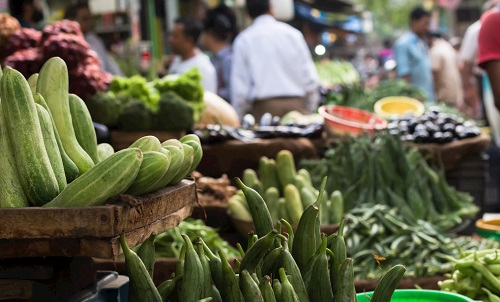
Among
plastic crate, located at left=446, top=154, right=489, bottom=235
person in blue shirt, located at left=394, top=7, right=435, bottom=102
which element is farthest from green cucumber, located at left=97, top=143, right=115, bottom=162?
person in blue shirt, located at left=394, top=7, right=435, bottom=102

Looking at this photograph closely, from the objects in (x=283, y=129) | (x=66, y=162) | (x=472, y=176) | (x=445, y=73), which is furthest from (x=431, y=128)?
(x=445, y=73)

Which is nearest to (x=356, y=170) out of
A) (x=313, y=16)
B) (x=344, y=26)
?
(x=313, y=16)

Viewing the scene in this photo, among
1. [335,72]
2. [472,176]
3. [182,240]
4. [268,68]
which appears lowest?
[335,72]

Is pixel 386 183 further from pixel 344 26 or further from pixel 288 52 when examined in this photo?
pixel 344 26

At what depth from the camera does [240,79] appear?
8094mm

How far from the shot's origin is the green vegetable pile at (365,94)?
8.90 meters

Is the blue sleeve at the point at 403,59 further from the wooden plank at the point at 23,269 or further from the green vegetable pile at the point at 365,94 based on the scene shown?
the wooden plank at the point at 23,269

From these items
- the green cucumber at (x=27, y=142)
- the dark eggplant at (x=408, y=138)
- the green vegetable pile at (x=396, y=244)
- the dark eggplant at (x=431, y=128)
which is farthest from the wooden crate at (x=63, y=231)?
the dark eggplant at (x=431, y=128)

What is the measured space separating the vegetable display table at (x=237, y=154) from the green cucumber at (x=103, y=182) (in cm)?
314

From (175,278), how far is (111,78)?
3429 millimetres

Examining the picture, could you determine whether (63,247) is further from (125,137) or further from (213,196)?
(125,137)

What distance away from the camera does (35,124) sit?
2.10 m

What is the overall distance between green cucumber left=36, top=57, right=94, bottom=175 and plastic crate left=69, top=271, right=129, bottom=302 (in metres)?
0.40

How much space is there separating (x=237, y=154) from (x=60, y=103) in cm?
290
